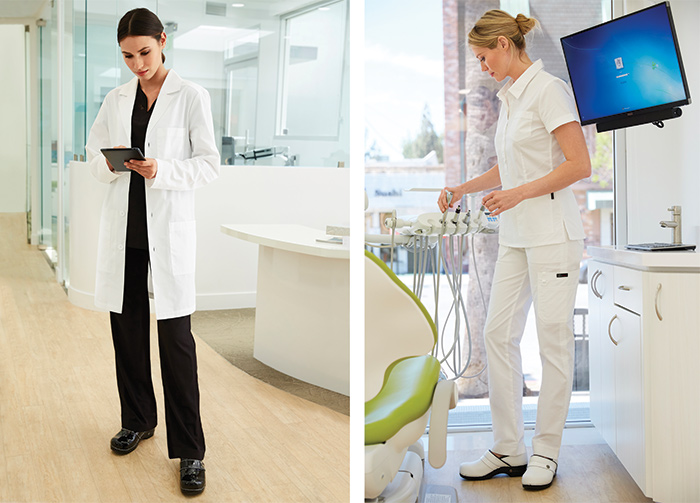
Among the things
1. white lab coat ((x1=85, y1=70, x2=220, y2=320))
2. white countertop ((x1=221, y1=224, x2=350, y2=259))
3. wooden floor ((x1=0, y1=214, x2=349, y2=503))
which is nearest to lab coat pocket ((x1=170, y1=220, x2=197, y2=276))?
white lab coat ((x1=85, y1=70, x2=220, y2=320))

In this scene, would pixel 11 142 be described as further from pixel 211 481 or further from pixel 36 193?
pixel 211 481

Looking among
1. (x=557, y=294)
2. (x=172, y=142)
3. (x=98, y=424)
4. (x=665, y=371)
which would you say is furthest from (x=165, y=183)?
(x=665, y=371)

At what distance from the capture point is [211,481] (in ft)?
6.43

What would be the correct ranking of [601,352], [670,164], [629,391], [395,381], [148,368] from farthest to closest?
[670,164]
[601,352]
[629,391]
[148,368]
[395,381]

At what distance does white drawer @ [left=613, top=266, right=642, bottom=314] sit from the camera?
2.07 m

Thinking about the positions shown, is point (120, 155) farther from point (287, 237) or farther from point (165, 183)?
point (287, 237)

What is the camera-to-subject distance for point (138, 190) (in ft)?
6.46

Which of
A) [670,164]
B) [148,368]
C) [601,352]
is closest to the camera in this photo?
[148,368]

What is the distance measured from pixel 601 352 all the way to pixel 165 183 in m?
1.59

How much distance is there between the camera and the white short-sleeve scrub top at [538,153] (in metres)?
2.13

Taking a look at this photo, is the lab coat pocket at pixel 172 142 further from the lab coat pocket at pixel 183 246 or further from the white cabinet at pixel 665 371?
the white cabinet at pixel 665 371

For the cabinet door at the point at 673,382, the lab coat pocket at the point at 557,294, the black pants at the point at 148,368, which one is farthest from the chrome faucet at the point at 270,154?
the cabinet door at the point at 673,382

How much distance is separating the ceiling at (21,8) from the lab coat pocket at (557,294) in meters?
1.71

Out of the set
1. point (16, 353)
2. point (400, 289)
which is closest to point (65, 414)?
point (16, 353)
